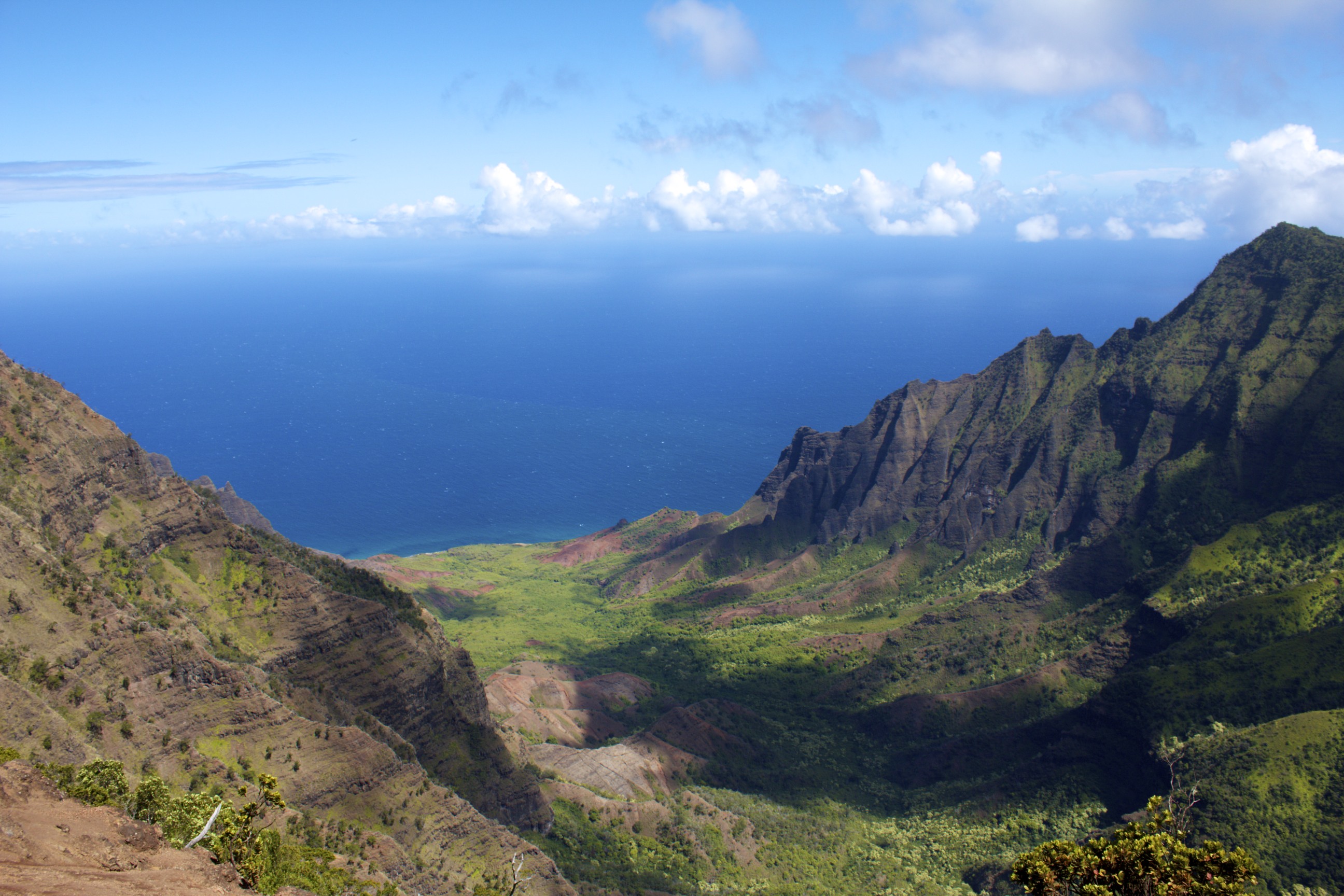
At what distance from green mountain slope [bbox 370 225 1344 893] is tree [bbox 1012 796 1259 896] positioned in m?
34.6

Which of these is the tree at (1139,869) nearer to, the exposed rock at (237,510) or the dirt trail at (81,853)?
the dirt trail at (81,853)

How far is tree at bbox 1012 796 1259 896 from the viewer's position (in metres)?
34.6

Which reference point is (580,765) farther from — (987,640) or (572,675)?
(987,640)

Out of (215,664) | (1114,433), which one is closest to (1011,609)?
(1114,433)

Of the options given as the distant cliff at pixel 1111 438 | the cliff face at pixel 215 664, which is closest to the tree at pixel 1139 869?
the cliff face at pixel 215 664

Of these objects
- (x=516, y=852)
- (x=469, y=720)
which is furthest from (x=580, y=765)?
(x=516, y=852)

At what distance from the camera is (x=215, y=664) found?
163 ft

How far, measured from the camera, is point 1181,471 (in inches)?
4441

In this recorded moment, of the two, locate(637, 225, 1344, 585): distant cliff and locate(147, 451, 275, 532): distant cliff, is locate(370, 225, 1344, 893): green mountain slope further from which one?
locate(147, 451, 275, 532): distant cliff

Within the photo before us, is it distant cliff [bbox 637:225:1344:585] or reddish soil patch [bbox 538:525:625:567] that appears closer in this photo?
distant cliff [bbox 637:225:1344:585]

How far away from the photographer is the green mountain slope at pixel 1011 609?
248 ft

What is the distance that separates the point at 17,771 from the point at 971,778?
79.6 m

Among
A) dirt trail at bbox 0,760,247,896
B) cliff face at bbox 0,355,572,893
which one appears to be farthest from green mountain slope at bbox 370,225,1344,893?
dirt trail at bbox 0,760,247,896

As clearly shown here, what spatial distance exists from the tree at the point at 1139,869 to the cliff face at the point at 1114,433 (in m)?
79.6
